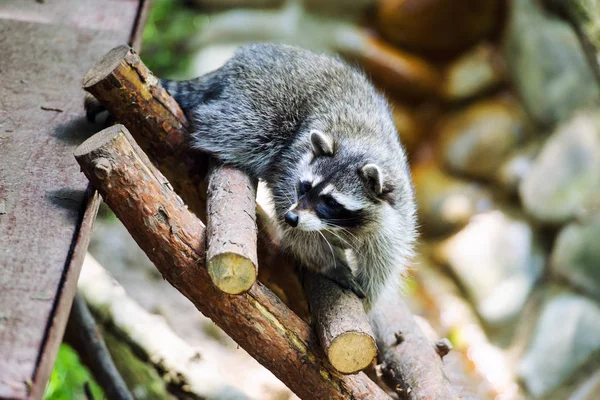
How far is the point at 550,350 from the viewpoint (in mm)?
5871

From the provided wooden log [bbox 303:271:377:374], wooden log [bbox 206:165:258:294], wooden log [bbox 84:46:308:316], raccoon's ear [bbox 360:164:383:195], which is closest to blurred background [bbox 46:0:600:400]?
wooden log [bbox 84:46:308:316]

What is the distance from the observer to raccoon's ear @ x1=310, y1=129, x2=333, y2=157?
3330 millimetres

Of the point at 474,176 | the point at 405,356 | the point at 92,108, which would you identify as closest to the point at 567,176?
the point at 474,176

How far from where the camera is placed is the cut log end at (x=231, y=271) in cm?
246

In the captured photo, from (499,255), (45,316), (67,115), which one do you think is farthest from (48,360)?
(499,255)

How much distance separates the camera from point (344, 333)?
264 cm

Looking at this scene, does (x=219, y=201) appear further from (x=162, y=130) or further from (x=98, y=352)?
(x=98, y=352)

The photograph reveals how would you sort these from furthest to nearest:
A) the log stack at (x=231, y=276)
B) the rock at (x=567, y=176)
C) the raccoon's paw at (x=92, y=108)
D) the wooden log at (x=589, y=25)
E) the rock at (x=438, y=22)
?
the rock at (x=438, y=22) → the rock at (x=567, y=176) → the wooden log at (x=589, y=25) → the raccoon's paw at (x=92, y=108) → the log stack at (x=231, y=276)

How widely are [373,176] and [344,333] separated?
94 centimetres

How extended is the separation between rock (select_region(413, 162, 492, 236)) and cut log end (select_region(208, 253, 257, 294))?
5162 mm

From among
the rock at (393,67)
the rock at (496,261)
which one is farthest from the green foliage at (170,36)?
the rock at (496,261)

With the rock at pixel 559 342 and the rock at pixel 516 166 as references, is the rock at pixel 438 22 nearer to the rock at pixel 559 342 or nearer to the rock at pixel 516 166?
the rock at pixel 516 166

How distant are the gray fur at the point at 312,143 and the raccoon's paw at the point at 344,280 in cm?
3

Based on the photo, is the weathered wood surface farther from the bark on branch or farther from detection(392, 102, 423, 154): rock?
detection(392, 102, 423, 154): rock
